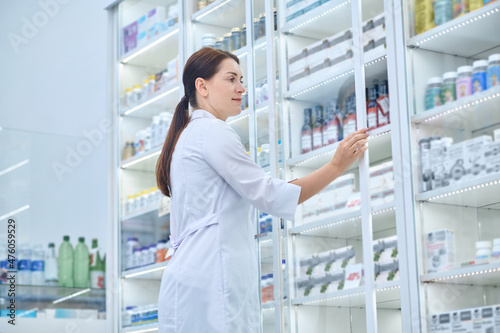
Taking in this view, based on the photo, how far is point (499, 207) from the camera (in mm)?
2957

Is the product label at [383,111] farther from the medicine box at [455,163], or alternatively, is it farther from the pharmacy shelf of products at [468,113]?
the medicine box at [455,163]

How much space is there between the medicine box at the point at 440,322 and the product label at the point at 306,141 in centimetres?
109

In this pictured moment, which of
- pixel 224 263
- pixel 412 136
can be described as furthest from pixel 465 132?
pixel 224 263

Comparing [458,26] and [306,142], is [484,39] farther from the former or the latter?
[306,142]

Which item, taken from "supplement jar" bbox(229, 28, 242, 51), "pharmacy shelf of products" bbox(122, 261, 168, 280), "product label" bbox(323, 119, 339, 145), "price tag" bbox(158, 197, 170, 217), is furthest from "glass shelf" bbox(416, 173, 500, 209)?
"pharmacy shelf of products" bbox(122, 261, 168, 280)

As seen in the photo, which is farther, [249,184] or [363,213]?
[363,213]

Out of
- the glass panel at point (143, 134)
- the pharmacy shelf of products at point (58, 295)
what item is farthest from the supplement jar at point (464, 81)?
the pharmacy shelf of products at point (58, 295)

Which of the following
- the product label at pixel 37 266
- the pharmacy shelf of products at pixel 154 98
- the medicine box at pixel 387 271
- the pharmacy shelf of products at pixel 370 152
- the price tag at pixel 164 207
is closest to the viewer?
the medicine box at pixel 387 271

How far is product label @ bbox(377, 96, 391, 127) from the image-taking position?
137 inches

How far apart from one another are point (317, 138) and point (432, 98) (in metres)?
0.76

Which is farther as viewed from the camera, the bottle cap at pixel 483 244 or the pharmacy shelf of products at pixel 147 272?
the pharmacy shelf of products at pixel 147 272

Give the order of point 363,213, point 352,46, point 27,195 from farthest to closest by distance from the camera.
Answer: point 27,195, point 352,46, point 363,213

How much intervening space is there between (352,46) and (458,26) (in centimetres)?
62

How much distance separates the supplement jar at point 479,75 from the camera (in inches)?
119
